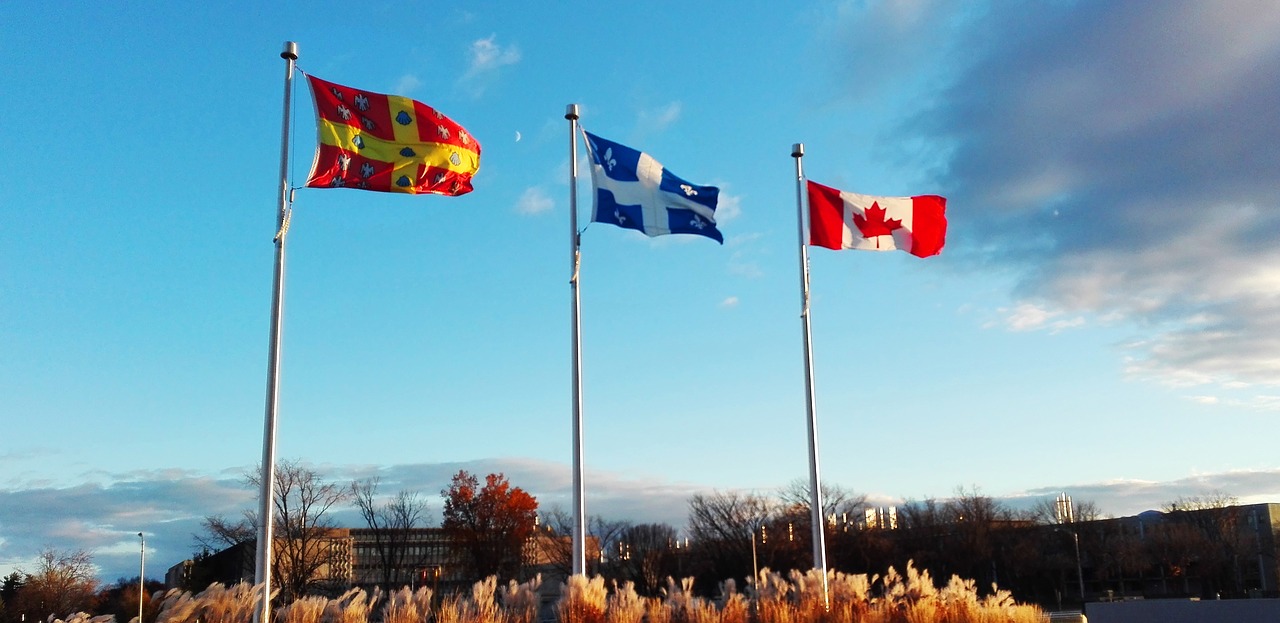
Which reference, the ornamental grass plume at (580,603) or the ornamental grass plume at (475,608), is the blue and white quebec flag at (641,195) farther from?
the ornamental grass plume at (475,608)

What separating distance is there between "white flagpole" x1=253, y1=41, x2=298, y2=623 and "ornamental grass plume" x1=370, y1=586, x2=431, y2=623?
4.90 ft

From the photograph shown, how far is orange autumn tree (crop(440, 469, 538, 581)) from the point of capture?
94.3m

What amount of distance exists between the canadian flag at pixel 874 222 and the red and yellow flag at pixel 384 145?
27.0 ft

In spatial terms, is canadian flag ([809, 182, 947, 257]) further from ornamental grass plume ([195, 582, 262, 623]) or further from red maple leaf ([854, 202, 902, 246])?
ornamental grass plume ([195, 582, 262, 623])

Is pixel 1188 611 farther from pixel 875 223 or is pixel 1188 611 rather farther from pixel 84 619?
pixel 84 619

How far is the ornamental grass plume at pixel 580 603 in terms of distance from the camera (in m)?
15.1

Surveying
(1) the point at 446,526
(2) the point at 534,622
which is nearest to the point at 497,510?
(1) the point at 446,526

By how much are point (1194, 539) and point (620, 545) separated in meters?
45.9

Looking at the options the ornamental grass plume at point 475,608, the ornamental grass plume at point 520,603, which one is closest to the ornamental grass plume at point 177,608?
the ornamental grass plume at point 475,608

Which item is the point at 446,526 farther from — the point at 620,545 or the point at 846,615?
the point at 846,615

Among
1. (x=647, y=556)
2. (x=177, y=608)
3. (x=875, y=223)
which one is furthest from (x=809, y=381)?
(x=647, y=556)

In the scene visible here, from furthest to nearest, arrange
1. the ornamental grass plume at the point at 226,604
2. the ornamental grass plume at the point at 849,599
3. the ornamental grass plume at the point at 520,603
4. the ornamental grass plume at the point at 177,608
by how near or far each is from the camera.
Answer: the ornamental grass plume at the point at 849,599 < the ornamental grass plume at the point at 520,603 < the ornamental grass plume at the point at 226,604 < the ornamental grass plume at the point at 177,608

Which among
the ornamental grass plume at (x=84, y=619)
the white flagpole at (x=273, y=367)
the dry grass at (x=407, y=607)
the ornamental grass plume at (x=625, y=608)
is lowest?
Answer: the ornamental grass plume at (x=625, y=608)

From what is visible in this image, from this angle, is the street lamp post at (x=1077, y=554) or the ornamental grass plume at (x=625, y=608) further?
the street lamp post at (x=1077, y=554)
